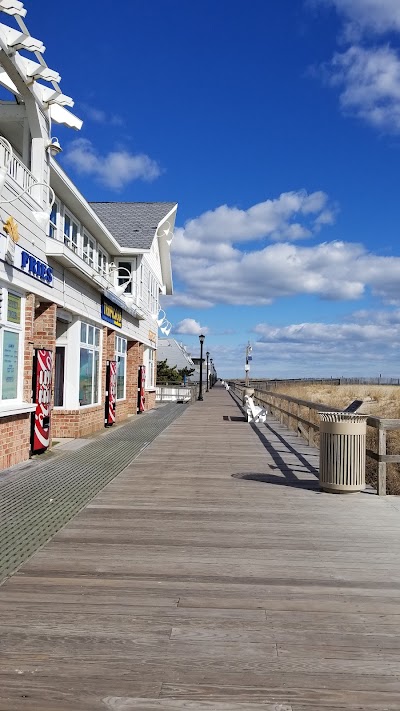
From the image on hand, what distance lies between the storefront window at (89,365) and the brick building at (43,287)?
25mm

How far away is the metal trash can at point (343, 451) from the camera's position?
779cm

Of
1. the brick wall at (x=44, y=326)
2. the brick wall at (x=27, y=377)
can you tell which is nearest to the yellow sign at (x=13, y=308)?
the brick wall at (x=27, y=377)

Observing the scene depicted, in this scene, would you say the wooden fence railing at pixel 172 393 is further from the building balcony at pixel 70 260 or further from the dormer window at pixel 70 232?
the building balcony at pixel 70 260

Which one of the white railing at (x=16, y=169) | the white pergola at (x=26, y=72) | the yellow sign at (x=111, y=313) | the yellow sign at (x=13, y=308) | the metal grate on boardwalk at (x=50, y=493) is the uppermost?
the white pergola at (x=26, y=72)

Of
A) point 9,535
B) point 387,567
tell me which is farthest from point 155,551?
point 387,567

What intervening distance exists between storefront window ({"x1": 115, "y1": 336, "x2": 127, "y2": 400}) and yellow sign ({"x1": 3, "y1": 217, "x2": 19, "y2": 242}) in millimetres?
10297

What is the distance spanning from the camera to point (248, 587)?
14.9 feet

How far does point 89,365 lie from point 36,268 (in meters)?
5.22

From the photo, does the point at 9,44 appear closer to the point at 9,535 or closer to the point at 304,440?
the point at 9,535

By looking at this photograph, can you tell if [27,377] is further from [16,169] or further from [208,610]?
[208,610]

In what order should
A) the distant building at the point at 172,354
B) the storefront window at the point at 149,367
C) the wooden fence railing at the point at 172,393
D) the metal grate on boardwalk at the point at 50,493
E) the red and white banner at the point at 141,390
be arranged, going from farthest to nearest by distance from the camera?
the distant building at the point at 172,354 → the wooden fence railing at the point at 172,393 → the storefront window at the point at 149,367 → the red and white banner at the point at 141,390 → the metal grate on boardwalk at the point at 50,493

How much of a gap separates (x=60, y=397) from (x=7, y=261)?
17.8 ft

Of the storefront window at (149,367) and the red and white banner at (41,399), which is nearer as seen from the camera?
the red and white banner at (41,399)

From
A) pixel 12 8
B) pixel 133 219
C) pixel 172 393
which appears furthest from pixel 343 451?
pixel 172 393
